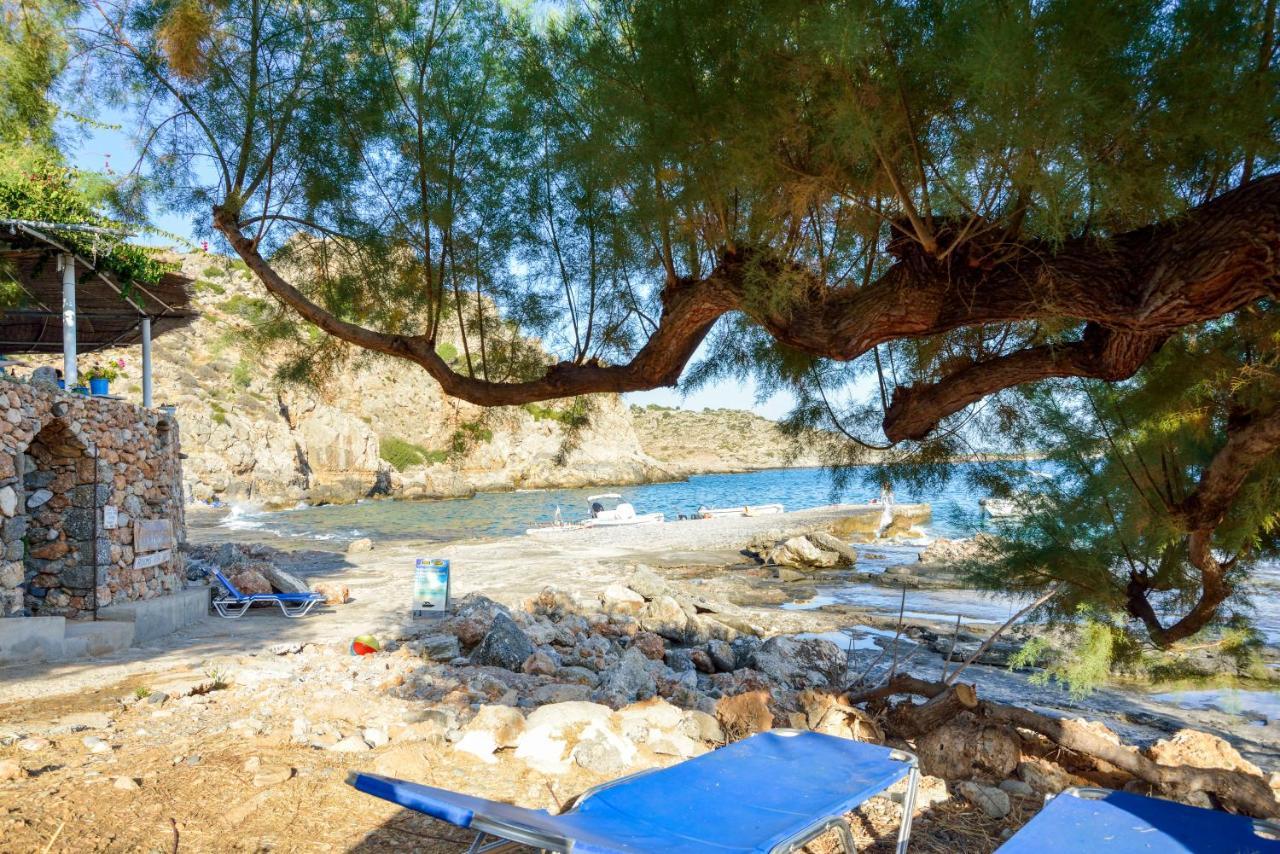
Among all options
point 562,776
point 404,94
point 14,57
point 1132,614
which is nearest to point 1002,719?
point 1132,614

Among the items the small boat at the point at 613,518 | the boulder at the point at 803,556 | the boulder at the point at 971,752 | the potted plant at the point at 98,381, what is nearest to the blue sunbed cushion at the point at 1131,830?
the boulder at the point at 971,752

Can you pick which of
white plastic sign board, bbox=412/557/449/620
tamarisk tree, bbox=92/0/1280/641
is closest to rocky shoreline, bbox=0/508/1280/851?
white plastic sign board, bbox=412/557/449/620

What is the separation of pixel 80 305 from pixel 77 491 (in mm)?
2708

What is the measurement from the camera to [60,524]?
21.5 feet

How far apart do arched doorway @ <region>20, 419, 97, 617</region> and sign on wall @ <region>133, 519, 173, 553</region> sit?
1.66 feet

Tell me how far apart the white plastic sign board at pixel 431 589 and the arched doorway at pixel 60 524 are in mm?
2586

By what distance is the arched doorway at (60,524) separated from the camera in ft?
21.2

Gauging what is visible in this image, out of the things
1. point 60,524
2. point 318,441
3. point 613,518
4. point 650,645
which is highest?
point 318,441

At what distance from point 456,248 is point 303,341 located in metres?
1.25

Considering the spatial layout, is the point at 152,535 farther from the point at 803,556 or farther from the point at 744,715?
the point at 803,556

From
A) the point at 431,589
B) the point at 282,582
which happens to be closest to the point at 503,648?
the point at 431,589

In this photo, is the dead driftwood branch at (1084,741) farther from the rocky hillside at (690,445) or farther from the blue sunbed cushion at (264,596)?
the rocky hillside at (690,445)

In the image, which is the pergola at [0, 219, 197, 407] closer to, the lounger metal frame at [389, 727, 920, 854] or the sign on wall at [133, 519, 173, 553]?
the sign on wall at [133, 519, 173, 553]

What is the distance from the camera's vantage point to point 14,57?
15.5 feet
